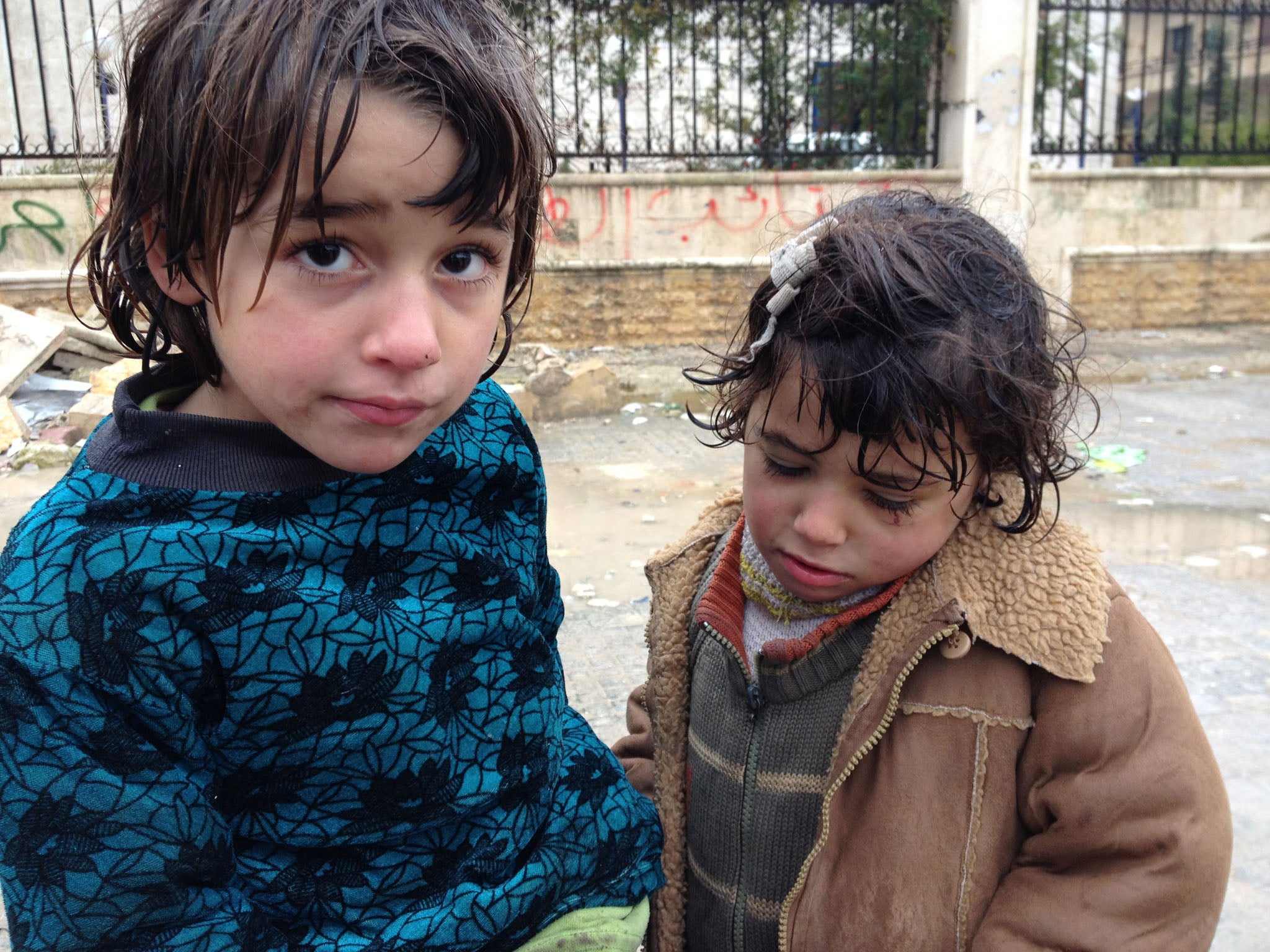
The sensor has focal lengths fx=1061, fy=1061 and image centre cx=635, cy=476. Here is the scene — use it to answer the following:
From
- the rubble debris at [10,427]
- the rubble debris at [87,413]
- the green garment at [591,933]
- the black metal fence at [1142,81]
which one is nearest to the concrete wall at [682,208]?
the black metal fence at [1142,81]

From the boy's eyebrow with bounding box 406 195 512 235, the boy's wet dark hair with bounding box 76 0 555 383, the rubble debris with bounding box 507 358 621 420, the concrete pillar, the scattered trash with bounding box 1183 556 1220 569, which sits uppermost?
the concrete pillar

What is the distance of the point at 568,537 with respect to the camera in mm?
4453

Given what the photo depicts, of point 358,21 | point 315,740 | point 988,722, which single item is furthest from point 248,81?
point 988,722

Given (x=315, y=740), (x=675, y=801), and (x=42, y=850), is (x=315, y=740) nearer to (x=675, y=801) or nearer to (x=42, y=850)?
(x=42, y=850)

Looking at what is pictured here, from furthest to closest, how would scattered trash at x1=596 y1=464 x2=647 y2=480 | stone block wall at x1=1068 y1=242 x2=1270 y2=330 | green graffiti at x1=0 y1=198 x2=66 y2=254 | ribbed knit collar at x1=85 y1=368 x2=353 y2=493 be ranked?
stone block wall at x1=1068 y1=242 x2=1270 y2=330 < green graffiti at x1=0 y1=198 x2=66 y2=254 < scattered trash at x1=596 y1=464 x2=647 y2=480 < ribbed knit collar at x1=85 y1=368 x2=353 y2=493

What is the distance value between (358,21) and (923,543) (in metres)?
0.75

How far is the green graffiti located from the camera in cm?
775

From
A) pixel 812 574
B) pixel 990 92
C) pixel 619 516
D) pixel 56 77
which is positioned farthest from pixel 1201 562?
pixel 56 77

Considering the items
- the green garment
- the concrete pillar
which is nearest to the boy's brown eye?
the green garment

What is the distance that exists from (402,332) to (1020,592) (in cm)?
71

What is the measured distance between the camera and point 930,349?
3.62 ft

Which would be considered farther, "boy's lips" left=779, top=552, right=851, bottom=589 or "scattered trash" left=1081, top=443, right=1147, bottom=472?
"scattered trash" left=1081, top=443, right=1147, bottom=472

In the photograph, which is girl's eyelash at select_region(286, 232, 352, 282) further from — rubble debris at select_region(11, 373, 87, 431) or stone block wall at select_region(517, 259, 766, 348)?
stone block wall at select_region(517, 259, 766, 348)

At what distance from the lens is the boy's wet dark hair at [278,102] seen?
2.66 feet
